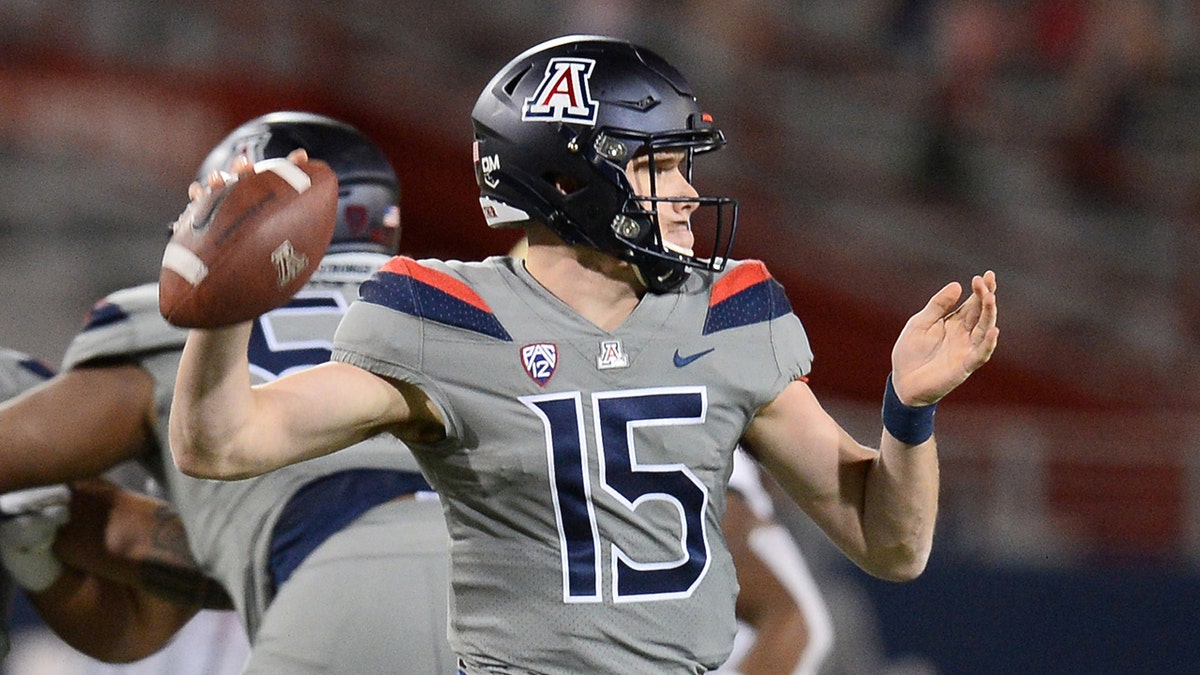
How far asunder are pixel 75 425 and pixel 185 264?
1239mm

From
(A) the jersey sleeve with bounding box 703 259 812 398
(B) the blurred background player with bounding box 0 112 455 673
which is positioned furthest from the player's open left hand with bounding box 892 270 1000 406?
(B) the blurred background player with bounding box 0 112 455 673

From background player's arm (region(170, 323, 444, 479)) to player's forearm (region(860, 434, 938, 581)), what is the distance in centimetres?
63

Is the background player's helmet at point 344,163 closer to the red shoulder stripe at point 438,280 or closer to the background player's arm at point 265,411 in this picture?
the red shoulder stripe at point 438,280

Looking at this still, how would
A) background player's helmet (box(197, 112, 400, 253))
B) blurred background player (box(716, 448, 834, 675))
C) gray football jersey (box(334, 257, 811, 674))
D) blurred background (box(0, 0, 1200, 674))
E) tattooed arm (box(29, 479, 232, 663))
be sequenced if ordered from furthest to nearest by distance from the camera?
blurred background (box(0, 0, 1200, 674)), blurred background player (box(716, 448, 834, 675)), tattooed arm (box(29, 479, 232, 663)), background player's helmet (box(197, 112, 400, 253)), gray football jersey (box(334, 257, 811, 674))

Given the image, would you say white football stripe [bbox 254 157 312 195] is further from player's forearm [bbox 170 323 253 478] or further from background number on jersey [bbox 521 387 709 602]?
background number on jersey [bbox 521 387 709 602]

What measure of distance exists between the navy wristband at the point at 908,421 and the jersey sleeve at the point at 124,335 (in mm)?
1343

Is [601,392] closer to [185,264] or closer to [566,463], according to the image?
[566,463]

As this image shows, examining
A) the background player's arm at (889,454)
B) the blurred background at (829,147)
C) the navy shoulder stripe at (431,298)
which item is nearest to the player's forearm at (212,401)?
the navy shoulder stripe at (431,298)

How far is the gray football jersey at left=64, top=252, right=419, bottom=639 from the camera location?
301 centimetres

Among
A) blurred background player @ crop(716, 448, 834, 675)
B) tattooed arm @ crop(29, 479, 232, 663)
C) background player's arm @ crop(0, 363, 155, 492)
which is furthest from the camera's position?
blurred background player @ crop(716, 448, 834, 675)

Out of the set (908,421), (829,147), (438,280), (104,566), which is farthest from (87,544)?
(829,147)

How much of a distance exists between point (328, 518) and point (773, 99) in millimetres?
6679

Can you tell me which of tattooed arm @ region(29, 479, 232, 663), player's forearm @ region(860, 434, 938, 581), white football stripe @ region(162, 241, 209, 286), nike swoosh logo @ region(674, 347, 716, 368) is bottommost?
tattooed arm @ region(29, 479, 232, 663)

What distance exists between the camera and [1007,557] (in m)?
5.73
